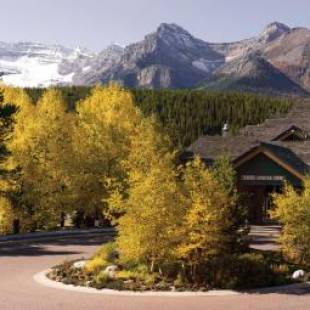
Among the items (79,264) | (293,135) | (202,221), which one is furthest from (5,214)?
(293,135)

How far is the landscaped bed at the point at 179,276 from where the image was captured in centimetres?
2200

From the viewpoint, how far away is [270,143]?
173 feet

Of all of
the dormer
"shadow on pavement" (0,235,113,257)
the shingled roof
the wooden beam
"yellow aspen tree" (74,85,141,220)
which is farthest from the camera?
the dormer

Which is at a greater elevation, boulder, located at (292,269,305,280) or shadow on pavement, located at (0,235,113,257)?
shadow on pavement, located at (0,235,113,257)

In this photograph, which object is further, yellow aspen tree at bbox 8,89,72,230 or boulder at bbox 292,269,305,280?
yellow aspen tree at bbox 8,89,72,230

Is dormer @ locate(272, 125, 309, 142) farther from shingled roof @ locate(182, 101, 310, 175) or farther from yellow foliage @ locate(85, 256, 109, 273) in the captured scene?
yellow foliage @ locate(85, 256, 109, 273)

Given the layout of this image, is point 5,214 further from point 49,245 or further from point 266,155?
point 266,155

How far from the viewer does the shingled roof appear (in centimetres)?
4891

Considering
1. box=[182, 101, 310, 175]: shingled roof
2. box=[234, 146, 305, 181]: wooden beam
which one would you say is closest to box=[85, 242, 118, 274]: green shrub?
box=[182, 101, 310, 175]: shingled roof

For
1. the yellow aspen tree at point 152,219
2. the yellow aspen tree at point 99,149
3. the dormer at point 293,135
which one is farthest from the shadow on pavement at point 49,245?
the dormer at point 293,135

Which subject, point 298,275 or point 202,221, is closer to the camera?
point 202,221

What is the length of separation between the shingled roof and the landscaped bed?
22100 mm

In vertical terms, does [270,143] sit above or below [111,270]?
above

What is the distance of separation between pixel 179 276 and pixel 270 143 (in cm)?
3206
